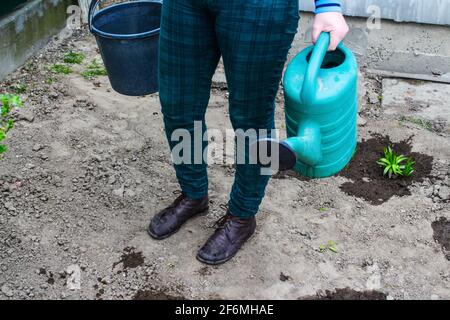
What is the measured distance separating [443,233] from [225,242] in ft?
3.29

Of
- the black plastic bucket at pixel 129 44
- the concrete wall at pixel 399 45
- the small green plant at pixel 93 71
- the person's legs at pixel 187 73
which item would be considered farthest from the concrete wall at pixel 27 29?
the person's legs at pixel 187 73

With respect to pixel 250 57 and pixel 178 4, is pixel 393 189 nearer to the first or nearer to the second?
pixel 250 57

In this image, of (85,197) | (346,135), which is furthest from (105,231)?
(346,135)

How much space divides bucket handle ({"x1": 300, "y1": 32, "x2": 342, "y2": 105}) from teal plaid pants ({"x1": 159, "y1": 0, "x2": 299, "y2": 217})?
0.33ft

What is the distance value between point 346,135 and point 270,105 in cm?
29

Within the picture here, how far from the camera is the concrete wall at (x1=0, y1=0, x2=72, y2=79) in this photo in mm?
3656

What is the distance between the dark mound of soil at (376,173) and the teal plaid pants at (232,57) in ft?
2.59

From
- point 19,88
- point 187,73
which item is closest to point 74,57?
point 19,88

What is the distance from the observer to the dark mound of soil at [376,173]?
281 centimetres

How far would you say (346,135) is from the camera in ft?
6.55

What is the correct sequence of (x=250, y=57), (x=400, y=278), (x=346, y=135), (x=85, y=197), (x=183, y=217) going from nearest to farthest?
(x=250, y=57), (x=346, y=135), (x=400, y=278), (x=183, y=217), (x=85, y=197)

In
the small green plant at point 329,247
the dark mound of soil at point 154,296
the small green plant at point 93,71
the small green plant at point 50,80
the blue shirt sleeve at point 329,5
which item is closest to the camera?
the blue shirt sleeve at point 329,5

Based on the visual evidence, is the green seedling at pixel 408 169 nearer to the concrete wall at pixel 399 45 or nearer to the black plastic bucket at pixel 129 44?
the concrete wall at pixel 399 45

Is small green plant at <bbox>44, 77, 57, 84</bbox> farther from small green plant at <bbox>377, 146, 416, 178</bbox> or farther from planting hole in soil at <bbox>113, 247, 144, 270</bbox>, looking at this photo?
small green plant at <bbox>377, 146, 416, 178</bbox>
